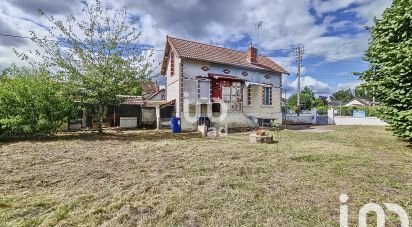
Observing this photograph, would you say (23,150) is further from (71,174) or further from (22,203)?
(22,203)

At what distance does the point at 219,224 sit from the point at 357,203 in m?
2.36

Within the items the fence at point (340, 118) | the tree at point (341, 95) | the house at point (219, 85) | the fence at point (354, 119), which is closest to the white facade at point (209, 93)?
the house at point (219, 85)

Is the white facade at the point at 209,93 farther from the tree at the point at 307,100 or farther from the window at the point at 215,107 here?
the tree at the point at 307,100

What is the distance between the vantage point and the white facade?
16.2 meters

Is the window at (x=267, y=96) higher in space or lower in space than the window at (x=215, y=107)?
higher

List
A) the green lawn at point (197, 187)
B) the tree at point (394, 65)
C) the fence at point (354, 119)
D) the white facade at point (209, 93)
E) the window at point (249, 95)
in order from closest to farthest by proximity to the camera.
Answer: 1. the green lawn at point (197, 187)
2. the tree at point (394, 65)
3. the white facade at point (209, 93)
4. the window at point (249, 95)
5. the fence at point (354, 119)

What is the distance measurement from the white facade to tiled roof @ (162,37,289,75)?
391mm

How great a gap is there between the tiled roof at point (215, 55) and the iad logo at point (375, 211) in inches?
534

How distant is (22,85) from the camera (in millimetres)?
11133

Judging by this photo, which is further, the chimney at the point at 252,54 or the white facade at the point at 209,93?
the chimney at the point at 252,54

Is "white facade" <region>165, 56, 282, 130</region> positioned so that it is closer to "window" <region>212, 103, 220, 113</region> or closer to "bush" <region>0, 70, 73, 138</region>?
"window" <region>212, 103, 220, 113</region>

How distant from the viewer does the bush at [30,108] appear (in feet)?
35.9

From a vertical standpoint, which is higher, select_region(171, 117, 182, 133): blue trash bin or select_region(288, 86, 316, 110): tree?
select_region(288, 86, 316, 110): tree

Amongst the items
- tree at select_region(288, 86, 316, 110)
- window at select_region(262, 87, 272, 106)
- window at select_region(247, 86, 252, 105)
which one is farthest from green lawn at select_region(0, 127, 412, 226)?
tree at select_region(288, 86, 316, 110)
